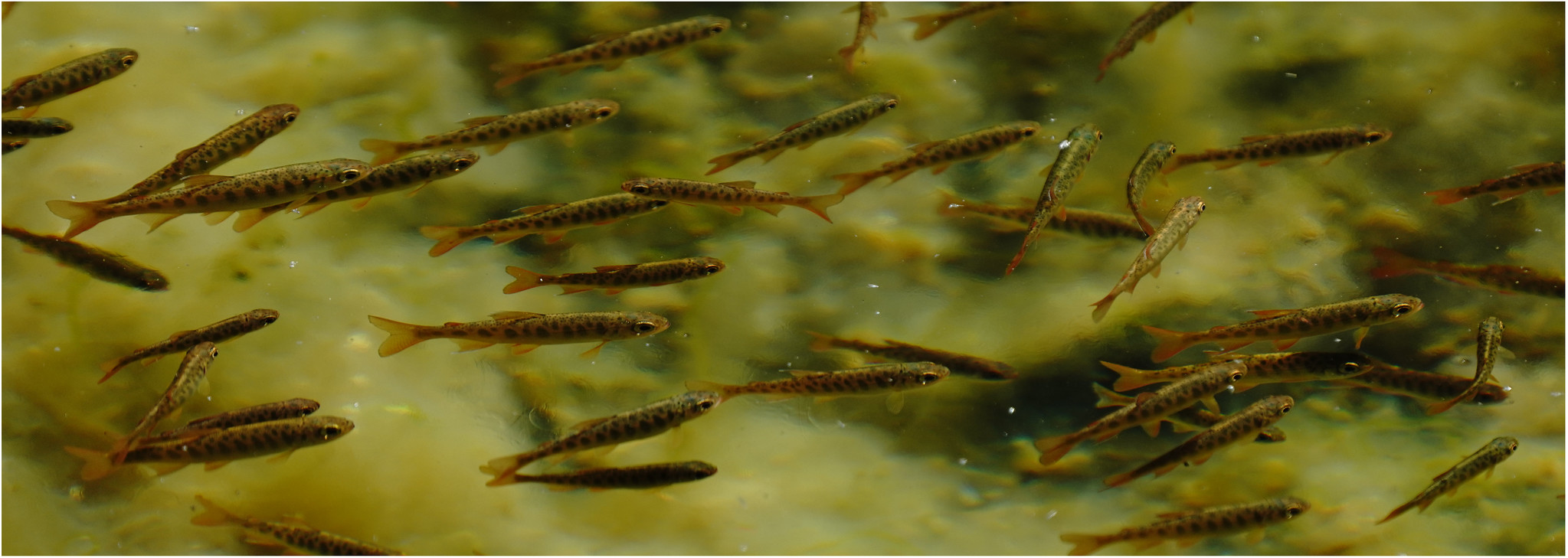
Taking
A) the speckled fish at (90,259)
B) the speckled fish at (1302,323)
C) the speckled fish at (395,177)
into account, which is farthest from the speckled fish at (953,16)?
the speckled fish at (90,259)

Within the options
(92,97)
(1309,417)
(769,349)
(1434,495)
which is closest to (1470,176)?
(1309,417)

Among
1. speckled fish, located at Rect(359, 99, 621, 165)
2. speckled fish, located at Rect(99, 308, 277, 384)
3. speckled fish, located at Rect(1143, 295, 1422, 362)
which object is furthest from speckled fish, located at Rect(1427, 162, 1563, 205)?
speckled fish, located at Rect(99, 308, 277, 384)

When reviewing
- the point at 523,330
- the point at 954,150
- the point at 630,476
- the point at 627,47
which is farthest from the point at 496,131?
the point at 954,150

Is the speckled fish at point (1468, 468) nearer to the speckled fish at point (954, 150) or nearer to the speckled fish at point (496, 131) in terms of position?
the speckled fish at point (954, 150)

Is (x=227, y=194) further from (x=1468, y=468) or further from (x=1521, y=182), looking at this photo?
(x=1521, y=182)

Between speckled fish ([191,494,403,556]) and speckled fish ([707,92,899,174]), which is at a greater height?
speckled fish ([707,92,899,174])

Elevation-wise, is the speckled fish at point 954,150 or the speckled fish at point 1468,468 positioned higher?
the speckled fish at point 954,150

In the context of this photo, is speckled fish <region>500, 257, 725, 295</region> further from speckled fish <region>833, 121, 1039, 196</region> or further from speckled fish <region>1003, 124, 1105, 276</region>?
speckled fish <region>1003, 124, 1105, 276</region>
